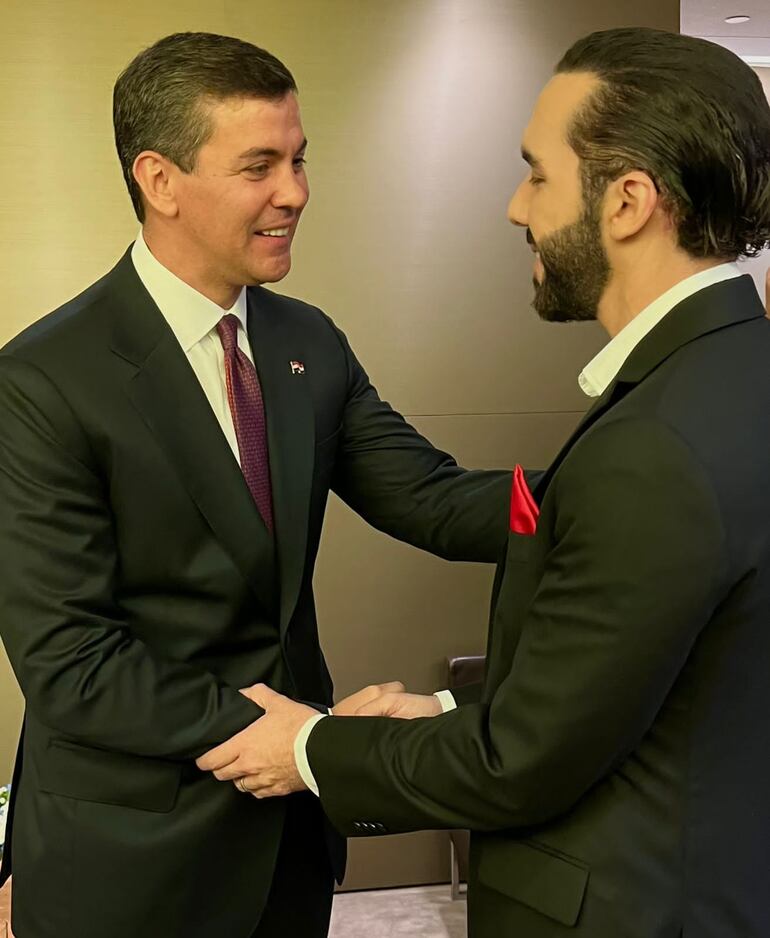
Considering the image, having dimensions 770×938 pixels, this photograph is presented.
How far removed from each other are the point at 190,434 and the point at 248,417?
0.13 meters

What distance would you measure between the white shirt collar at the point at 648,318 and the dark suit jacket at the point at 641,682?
0.04m

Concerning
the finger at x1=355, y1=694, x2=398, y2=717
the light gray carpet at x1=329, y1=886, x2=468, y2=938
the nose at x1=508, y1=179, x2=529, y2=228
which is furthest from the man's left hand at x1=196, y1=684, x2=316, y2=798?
the light gray carpet at x1=329, y1=886, x2=468, y2=938

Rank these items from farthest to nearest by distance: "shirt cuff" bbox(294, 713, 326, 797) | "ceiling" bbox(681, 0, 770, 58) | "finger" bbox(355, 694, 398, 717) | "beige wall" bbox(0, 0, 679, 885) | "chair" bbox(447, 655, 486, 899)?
1. "ceiling" bbox(681, 0, 770, 58)
2. "chair" bbox(447, 655, 486, 899)
3. "beige wall" bbox(0, 0, 679, 885)
4. "finger" bbox(355, 694, 398, 717)
5. "shirt cuff" bbox(294, 713, 326, 797)

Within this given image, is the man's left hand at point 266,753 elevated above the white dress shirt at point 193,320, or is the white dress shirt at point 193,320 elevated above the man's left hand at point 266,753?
the white dress shirt at point 193,320

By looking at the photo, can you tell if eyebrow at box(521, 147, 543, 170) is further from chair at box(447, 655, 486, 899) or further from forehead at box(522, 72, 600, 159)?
chair at box(447, 655, 486, 899)

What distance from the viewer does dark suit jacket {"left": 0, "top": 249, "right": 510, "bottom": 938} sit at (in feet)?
5.57

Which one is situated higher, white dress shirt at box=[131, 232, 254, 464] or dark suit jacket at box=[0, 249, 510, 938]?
white dress shirt at box=[131, 232, 254, 464]

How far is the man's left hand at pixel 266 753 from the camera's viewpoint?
5.61ft

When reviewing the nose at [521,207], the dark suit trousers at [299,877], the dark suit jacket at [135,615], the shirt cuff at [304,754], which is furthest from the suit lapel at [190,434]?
the nose at [521,207]

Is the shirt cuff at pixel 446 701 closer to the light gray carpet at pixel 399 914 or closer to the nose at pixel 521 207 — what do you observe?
the nose at pixel 521 207

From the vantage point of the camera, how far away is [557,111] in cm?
148

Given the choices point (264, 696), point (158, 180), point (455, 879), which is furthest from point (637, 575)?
point (455, 879)

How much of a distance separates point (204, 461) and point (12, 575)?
322 millimetres

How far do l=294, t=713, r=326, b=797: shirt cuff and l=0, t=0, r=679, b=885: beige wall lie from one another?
6.25ft
